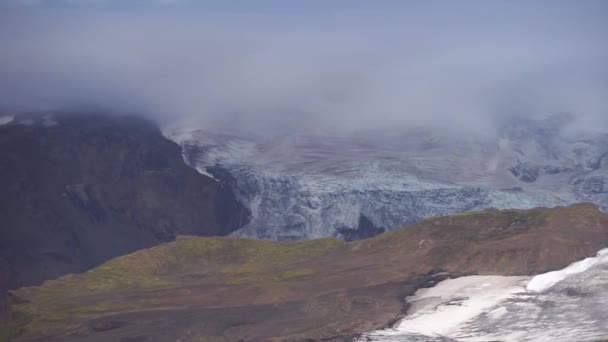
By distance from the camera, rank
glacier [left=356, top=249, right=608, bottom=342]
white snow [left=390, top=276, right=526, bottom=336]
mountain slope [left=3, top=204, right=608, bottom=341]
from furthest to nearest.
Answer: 1. mountain slope [left=3, top=204, right=608, bottom=341]
2. white snow [left=390, top=276, right=526, bottom=336]
3. glacier [left=356, top=249, right=608, bottom=342]

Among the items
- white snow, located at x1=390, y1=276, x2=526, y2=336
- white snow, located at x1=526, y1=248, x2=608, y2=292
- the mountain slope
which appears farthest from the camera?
white snow, located at x1=526, y1=248, x2=608, y2=292

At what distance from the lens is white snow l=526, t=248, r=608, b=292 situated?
11788 cm

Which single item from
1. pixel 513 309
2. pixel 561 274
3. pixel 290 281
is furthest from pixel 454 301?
pixel 290 281

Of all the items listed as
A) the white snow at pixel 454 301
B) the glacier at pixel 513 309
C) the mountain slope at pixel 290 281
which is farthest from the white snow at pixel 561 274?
the mountain slope at pixel 290 281

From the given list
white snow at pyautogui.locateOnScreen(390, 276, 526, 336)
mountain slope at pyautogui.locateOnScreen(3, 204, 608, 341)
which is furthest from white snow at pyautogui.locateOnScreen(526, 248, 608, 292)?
mountain slope at pyautogui.locateOnScreen(3, 204, 608, 341)

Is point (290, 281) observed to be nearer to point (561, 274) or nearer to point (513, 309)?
point (561, 274)

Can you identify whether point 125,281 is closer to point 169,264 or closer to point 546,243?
point 169,264

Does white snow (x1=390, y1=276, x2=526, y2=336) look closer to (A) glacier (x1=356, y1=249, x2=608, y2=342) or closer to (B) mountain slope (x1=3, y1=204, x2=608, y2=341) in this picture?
(A) glacier (x1=356, y1=249, x2=608, y2=342)

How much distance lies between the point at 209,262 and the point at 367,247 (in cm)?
2220

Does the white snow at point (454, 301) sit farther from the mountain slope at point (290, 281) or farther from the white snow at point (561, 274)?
the mountain slope at point (290, 281)

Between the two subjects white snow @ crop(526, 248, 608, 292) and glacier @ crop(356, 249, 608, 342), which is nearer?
glacier @ crop(356, 249, 608, 342)

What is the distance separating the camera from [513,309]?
11100 cm

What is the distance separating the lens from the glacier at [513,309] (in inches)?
4043

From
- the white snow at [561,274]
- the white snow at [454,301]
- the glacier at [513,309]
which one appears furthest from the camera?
the white snow at [561,274]
